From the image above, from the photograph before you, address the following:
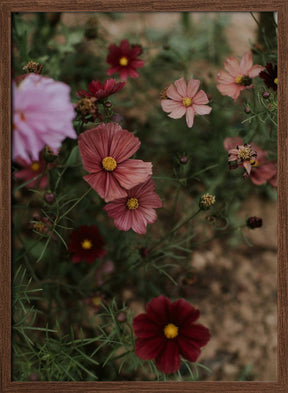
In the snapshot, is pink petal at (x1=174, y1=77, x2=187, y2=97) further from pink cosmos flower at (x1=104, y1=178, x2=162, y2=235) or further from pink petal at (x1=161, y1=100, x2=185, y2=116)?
pink cosmos flower at (x1=104, y1=178, x2=162, y2=235)

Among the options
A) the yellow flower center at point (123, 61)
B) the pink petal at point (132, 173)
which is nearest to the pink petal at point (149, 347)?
the pink petal at point (132, 173)

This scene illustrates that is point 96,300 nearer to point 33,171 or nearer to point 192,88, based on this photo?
point 33,171

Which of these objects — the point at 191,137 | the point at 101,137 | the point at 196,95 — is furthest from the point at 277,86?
the point at 191,137

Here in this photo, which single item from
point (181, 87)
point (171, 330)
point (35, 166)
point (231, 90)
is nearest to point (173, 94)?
point (181, 87)

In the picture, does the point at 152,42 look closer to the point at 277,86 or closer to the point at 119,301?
the point at 277,86

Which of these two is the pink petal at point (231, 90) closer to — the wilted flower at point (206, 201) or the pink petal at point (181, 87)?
the pink petal at point (181, 87)

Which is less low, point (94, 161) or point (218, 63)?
point (218, 63)

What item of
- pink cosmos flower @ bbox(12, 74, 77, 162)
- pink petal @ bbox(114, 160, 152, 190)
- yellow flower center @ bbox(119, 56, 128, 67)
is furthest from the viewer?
yellow flower center @ bbox(119, 56, 128, 67)

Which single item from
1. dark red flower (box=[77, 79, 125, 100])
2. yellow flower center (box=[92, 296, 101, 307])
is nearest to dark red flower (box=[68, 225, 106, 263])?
yellow flower center (box=[92, 296, 101, 307])
